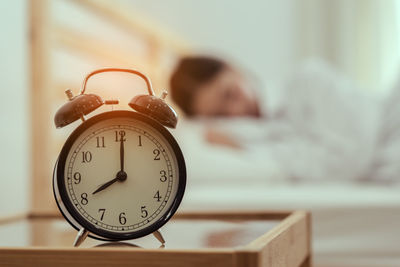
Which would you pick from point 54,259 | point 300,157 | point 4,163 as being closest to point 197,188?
point 300,157

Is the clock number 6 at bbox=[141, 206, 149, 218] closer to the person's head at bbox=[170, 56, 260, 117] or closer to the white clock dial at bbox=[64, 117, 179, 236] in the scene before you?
the white clock dial at bbox=[64, 117, 179, 236]

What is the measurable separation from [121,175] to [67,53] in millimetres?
1274

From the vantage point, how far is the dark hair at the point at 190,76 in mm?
2414

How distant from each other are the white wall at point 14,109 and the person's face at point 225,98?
881 millimetres

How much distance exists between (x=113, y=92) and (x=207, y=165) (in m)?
0.44

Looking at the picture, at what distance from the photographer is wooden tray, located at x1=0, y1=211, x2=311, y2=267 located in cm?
63

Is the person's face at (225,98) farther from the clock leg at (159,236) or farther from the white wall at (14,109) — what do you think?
the clock leg at (159,236)

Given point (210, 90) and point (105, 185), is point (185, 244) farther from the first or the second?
point (210, 90)

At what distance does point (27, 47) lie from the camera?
1696 mm

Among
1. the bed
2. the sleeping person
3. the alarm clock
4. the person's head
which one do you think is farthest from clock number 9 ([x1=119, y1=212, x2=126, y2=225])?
the person's head

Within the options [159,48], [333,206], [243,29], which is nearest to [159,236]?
[333,206]

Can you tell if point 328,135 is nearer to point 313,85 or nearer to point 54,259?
point 313,85

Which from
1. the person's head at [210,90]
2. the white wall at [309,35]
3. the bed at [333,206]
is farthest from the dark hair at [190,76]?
the white wall at [309,35]

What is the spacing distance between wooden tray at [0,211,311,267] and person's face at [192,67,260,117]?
51.3 inches
